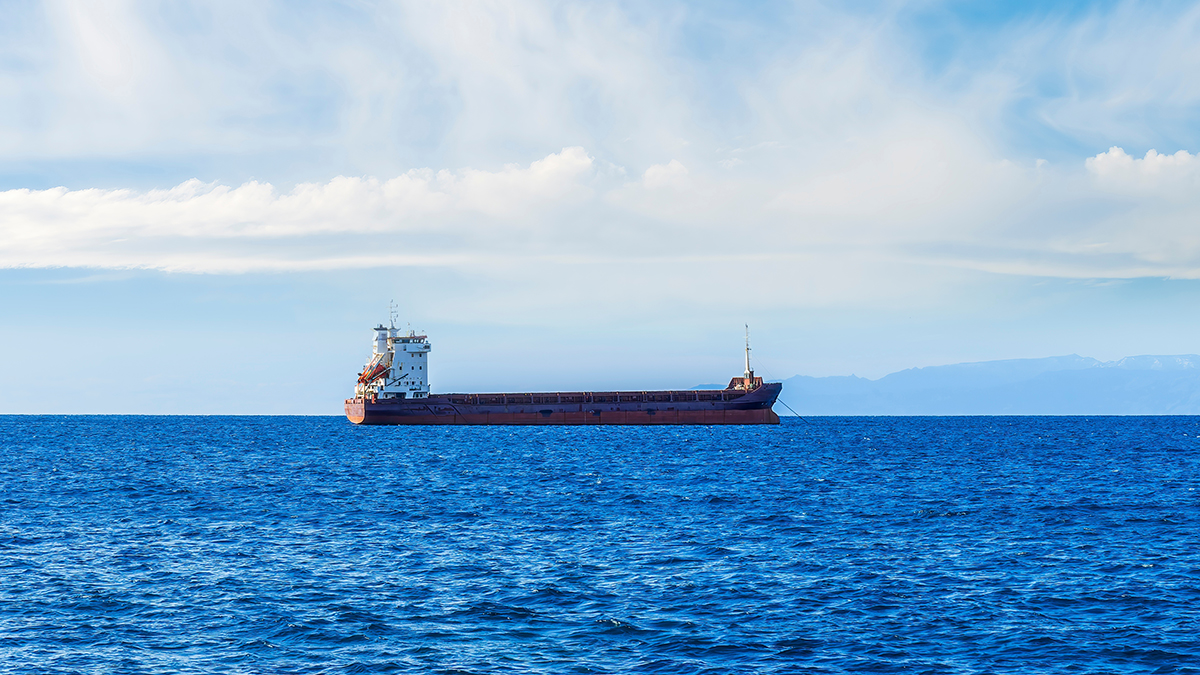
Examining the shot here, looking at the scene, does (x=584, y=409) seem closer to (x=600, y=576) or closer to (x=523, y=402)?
(x=523, y=402)

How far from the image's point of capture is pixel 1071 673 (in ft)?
61.1

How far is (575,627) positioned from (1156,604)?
1505 centimetres

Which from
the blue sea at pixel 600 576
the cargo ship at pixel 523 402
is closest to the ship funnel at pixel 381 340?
the cargo ship at pixel 523 402

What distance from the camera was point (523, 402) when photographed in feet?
422

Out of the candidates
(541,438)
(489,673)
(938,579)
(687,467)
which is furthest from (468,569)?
(541,438)

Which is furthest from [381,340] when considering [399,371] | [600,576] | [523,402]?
[600,576]

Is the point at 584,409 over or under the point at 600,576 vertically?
over

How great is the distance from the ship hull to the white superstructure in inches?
86.7

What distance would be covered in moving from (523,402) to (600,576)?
10181 centimetres

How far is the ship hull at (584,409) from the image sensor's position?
125 m

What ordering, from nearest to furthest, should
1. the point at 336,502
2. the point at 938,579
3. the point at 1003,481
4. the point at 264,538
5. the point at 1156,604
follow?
the point at 1156,604 < the point at 938,579 < the point at 264,538 < the point at 336,502 < the point at 1003,481

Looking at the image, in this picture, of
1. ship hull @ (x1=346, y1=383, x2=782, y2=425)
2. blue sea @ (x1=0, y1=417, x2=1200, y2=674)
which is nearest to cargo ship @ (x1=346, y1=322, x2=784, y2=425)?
ship hull @ (x1=346, y1=383, x2=782, y2=425)

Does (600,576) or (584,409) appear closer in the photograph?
(600,576)

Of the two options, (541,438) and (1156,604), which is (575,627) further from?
(541,438)
